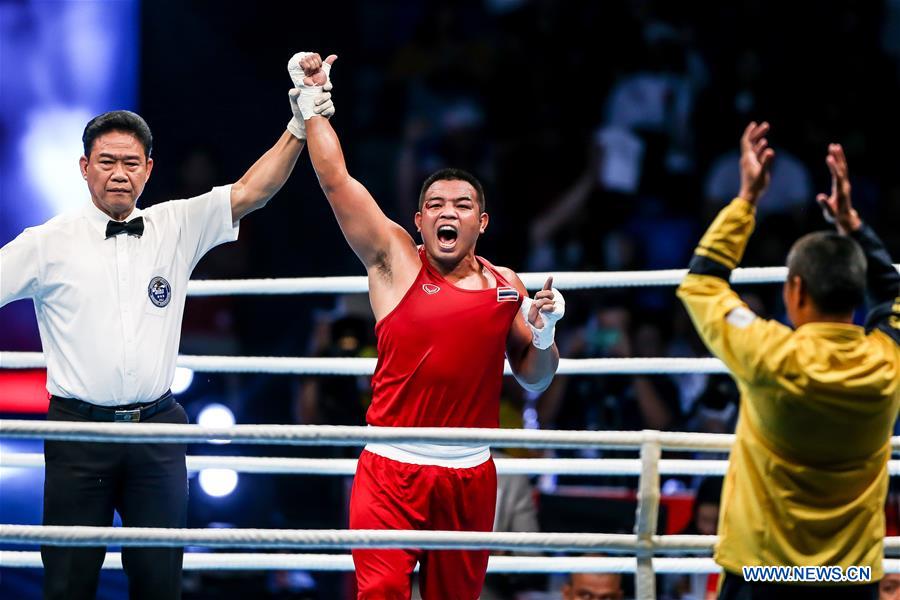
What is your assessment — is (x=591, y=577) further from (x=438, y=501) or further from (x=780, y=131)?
(x=780, y=131)

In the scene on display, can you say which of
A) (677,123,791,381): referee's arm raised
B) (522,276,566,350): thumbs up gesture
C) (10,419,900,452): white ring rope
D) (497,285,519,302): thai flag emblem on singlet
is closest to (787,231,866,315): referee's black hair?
(677,123,791,381): referee's arm raised

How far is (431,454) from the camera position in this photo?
11.2 feet

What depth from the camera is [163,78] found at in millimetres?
6605

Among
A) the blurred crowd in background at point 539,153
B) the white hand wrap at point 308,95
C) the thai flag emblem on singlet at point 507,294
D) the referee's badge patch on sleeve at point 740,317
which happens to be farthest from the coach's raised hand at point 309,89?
the blurred crowd in background at point 539,153

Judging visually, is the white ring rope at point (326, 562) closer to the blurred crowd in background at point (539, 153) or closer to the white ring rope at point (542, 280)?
the white ring rope at point (542, 280)

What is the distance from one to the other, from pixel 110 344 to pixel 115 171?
0.46 meters

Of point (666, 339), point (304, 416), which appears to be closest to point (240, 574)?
point (304, 416)

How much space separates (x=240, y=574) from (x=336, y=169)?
228cm

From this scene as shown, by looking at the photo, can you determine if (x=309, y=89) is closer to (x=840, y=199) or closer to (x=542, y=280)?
(x=542, y=280)

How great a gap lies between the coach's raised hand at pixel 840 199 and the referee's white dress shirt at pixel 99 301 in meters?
1.67

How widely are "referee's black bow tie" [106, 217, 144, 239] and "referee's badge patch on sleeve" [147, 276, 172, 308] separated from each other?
5.4 inches

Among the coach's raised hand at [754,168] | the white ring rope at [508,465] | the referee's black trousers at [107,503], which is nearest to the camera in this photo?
the coach's raised hand at [754,168]

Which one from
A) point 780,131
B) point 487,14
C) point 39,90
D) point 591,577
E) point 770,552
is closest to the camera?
point 770,552

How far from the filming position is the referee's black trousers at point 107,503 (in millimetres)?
3260
